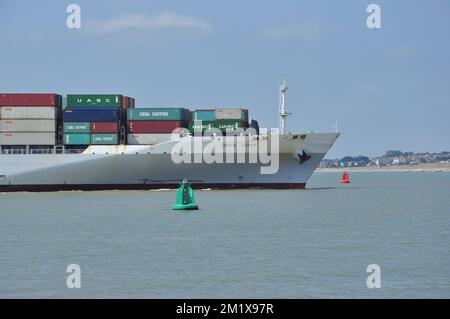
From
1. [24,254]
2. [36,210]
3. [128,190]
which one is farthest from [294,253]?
[128,190]

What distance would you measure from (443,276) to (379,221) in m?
17.8

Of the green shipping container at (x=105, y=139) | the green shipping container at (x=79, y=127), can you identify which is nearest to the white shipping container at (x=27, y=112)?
the green shipping container at (x=79, y=127)

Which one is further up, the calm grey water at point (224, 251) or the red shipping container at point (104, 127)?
the red shipping container at point (104, 127)

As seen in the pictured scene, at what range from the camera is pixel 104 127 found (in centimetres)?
6550

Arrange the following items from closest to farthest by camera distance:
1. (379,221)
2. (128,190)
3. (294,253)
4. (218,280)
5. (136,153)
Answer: (218,280)
(294,253)
(379,221)
(136,153)
(128,190)

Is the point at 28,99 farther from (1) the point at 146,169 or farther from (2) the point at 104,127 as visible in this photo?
(1) the point at 146,169

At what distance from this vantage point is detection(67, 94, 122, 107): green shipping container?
66.4 meters

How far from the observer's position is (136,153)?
6231cm

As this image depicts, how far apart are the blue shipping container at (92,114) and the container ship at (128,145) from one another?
0.08 m

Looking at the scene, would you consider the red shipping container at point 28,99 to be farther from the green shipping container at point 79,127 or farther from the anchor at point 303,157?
the anchor at point 303,157

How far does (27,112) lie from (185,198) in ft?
75.6

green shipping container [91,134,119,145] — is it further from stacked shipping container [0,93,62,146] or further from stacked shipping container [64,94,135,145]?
stacked shipping container [0,93,62,146]

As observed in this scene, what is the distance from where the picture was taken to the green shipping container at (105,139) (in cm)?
6512
